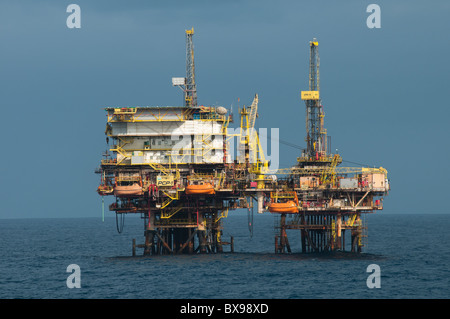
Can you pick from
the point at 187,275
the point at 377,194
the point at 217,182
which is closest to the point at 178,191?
the point at 217,182

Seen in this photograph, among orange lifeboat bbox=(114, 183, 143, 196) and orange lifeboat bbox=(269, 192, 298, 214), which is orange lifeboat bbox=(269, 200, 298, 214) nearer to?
orange lifeboat bbox=(269, 192, 298, 214)

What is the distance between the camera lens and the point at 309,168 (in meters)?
95.3

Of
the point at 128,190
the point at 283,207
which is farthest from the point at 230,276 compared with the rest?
the point at 128,190

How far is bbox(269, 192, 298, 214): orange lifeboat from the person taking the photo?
91.0 metres

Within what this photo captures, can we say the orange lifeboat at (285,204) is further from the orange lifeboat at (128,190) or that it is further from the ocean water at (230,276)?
the orange lifeboat at (128,190)

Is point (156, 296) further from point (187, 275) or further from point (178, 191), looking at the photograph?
point (178, 191)

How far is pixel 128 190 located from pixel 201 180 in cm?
790

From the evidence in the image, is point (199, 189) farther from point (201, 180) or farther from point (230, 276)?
point (230, 276)

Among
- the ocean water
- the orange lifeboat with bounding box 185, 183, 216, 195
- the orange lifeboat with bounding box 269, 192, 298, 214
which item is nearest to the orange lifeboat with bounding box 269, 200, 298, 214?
the orange lifeboat with bounding box 269, 192, 298, 214

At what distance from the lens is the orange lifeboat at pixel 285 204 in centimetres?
9100

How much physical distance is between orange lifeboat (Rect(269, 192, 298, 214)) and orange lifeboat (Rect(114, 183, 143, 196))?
14445mm

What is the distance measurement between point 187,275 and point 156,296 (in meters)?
11.2

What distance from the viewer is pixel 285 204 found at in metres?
91.1
